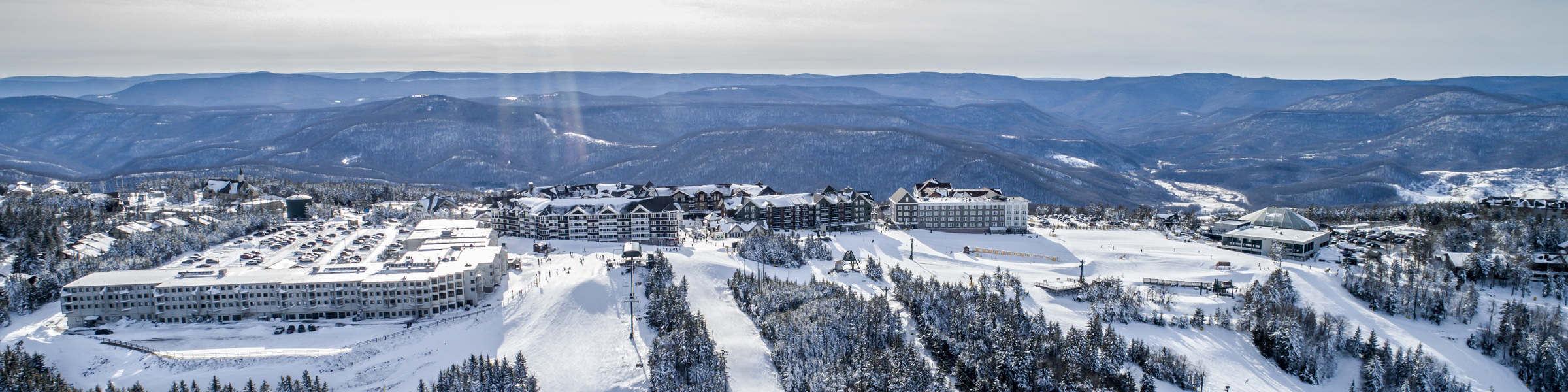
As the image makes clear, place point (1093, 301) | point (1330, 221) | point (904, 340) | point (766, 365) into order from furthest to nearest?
point (1330, 221), point (1093, 301), point (904, 340), point (766, 365)

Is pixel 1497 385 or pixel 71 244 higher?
pixel 71 244

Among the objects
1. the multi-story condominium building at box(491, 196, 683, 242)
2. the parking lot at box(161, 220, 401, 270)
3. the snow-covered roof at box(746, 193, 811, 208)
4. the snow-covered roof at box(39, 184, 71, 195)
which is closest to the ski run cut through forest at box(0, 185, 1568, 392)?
the parking lot at box(161, 220, 401, 270)

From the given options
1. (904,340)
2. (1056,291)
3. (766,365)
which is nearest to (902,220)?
(1056,291)

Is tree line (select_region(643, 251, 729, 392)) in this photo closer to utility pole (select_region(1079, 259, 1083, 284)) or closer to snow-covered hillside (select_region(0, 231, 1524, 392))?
snow-covered hillside (select_region(0, 231, 1524, 392))

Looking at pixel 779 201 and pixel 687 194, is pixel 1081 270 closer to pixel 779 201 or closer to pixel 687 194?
pixel 779 201

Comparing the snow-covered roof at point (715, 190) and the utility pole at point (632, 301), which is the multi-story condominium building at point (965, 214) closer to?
the snow-covered roof at point (715, 190)

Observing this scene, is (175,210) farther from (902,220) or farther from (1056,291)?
(1056,291)

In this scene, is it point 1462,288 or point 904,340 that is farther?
point 1462,288
